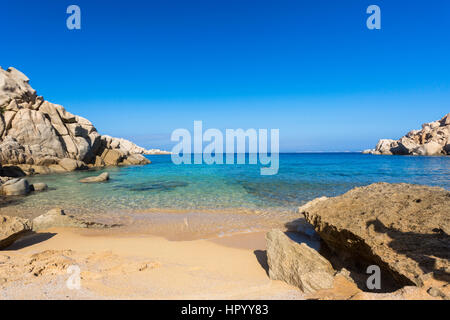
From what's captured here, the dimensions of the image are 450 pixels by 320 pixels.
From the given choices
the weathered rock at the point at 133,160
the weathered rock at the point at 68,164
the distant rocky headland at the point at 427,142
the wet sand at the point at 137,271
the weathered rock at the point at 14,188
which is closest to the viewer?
the wet sand at the point at 137,271

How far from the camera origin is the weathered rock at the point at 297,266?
3.57 meters

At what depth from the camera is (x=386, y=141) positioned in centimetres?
10062

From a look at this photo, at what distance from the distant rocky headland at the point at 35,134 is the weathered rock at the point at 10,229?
24217mm

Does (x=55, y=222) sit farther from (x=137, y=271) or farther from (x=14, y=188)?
(x=14, y=188)

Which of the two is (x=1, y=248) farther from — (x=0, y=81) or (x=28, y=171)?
(x=0, y=81)

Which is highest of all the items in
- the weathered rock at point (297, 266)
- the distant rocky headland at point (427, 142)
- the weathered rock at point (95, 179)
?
the distant rocky headland at point (427, 142)

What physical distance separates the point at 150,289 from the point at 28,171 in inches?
1335

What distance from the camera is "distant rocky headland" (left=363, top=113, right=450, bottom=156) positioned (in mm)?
70438

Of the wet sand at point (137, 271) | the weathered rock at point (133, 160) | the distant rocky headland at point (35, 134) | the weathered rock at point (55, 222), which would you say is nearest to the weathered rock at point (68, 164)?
the distant rocky headland at point (35, 134)

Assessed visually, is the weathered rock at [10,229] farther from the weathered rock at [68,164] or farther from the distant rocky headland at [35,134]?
the weathered rock at [68,164]

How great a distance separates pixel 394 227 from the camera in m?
4.38

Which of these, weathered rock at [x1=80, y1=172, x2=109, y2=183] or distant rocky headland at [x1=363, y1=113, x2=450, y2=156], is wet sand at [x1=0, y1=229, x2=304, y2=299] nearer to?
weathered rock at [x1=80, y1=172, x2=109, y2=183]

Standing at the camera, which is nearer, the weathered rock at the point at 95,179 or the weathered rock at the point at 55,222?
the weathered rock at the point at 55,222
